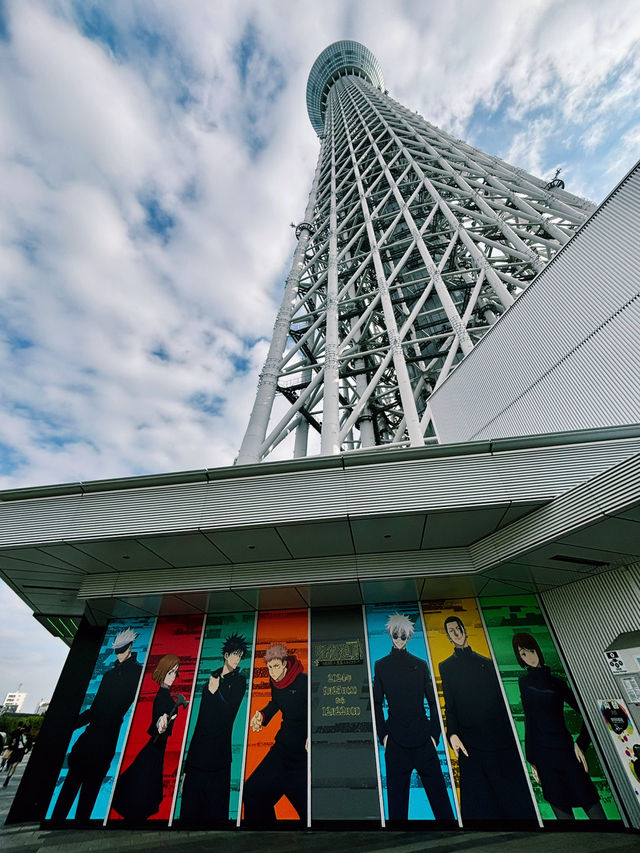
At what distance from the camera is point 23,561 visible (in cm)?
785

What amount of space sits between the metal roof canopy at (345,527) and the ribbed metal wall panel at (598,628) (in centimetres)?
35

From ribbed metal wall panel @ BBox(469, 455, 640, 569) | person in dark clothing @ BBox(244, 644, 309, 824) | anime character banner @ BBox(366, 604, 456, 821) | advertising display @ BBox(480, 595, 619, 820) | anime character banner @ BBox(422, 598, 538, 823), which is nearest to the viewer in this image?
ribbed metal wall panel @ BBox(469, 455, 640, 569)

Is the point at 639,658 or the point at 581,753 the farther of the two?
the point at 581,753

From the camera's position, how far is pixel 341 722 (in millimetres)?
7336

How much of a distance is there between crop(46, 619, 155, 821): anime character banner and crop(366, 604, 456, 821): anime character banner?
5.27 metres

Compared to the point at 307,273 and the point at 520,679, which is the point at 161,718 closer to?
the point at 520,679

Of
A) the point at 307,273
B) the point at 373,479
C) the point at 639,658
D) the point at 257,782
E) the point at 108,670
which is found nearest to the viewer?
the point at 639,658

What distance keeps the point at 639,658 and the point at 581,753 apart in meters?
2.53

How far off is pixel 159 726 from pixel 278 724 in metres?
2.55

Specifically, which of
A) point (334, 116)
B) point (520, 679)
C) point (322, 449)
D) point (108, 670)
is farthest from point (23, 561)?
point (334, 116)

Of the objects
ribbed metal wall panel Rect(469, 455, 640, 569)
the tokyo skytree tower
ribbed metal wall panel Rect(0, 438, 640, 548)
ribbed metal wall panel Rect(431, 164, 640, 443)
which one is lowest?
ribbed metal wall panel Rect(469, 455, 640, 569)

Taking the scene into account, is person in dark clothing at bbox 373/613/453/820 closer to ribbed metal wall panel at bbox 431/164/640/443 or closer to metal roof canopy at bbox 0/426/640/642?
metal roof canopy at bbox 0/426/640/642

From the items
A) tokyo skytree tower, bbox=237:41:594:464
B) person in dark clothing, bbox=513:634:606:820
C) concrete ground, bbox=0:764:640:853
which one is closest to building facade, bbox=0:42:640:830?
person in dark clothing, bbox=513:634:606:820

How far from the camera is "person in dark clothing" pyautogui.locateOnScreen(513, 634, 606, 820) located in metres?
6.41
